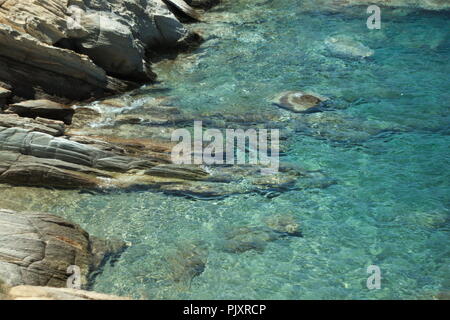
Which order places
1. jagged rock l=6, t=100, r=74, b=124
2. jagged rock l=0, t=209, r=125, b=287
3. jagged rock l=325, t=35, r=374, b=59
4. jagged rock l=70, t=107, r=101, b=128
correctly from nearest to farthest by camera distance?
jagged rock l=0, t=209, r=125, b=287 → jagged rock l=6, t=100, r=74, b=124 → jagged rock l=70, t=107, r=101, b=128 → jagged rock l=325, t=35, r=374, b=59

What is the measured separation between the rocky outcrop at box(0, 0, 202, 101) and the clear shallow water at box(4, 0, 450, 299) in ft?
4.36

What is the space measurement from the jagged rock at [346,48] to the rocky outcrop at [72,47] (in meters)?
5.63

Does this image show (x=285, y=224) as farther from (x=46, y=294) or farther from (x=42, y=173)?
(x=46, y=294)

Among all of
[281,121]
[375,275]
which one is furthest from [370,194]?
[281,121]

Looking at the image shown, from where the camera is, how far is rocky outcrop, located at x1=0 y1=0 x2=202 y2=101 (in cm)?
1427

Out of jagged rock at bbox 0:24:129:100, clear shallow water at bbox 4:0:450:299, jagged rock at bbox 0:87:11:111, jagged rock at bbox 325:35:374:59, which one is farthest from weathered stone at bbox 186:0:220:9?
jagged rock at bbox 0:87:11:111

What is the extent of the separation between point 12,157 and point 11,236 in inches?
116

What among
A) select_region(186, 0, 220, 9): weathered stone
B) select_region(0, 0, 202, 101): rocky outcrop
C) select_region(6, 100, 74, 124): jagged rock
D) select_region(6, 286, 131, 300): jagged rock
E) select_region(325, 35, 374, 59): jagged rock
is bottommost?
select_region(6, 286, 131, 300): jagged rock

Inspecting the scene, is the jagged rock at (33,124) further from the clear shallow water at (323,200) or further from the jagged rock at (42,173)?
the clear shallow water at (323,200)

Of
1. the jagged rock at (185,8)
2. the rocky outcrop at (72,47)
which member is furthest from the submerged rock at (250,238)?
the jagged rock at (185,8)

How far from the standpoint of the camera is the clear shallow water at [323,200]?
948 centimetres

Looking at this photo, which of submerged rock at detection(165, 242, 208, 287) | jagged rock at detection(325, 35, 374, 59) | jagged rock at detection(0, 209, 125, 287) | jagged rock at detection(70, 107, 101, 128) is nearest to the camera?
jagged rock at detection(0, 209, 125, 287)

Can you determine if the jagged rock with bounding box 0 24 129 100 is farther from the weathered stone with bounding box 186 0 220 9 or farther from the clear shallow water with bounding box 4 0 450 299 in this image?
the weathered stone with bounding box 186 0 220 9

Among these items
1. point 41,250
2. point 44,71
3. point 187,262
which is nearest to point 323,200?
point 187,262
